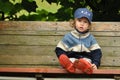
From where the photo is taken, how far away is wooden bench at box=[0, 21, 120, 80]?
23.5 ft

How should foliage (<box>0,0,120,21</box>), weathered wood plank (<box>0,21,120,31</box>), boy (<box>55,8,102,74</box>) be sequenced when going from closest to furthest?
1. boy (<box>55,8,102,74</box>)
2. weathered wood plank (<box>0,21,120,31</box>)
3. foliage (<box>0,0,120,21</box>)

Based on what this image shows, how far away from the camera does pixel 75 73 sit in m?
5.80

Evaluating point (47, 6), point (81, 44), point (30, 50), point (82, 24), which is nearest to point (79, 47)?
point (81, 44)

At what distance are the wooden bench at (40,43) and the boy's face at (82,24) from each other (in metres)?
0.79

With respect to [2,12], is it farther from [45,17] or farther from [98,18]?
[98,18]

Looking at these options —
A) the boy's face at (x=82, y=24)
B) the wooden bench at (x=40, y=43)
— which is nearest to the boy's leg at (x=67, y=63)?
the boy's face at (x=82, y=24)

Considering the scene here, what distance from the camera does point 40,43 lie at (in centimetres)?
726

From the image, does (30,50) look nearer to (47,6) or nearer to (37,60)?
(37,60)

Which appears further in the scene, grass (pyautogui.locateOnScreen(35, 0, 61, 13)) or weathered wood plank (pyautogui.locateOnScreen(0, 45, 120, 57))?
grass (pyautogui.locateOnScreen(35, 0, 61, 13))

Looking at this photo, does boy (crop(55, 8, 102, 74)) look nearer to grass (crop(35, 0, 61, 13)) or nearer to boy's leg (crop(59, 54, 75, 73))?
boy's leg (crop(59, 54, 75, 73))

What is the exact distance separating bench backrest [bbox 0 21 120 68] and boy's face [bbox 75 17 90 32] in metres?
0.79

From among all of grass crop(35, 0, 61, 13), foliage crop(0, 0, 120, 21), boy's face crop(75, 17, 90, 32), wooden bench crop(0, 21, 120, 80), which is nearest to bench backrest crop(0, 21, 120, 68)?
wooden bench crop(0, 21, 120, 80)

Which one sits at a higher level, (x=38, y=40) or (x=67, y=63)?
(x=38, y=40)

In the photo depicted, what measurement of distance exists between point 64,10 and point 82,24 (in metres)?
1.45
